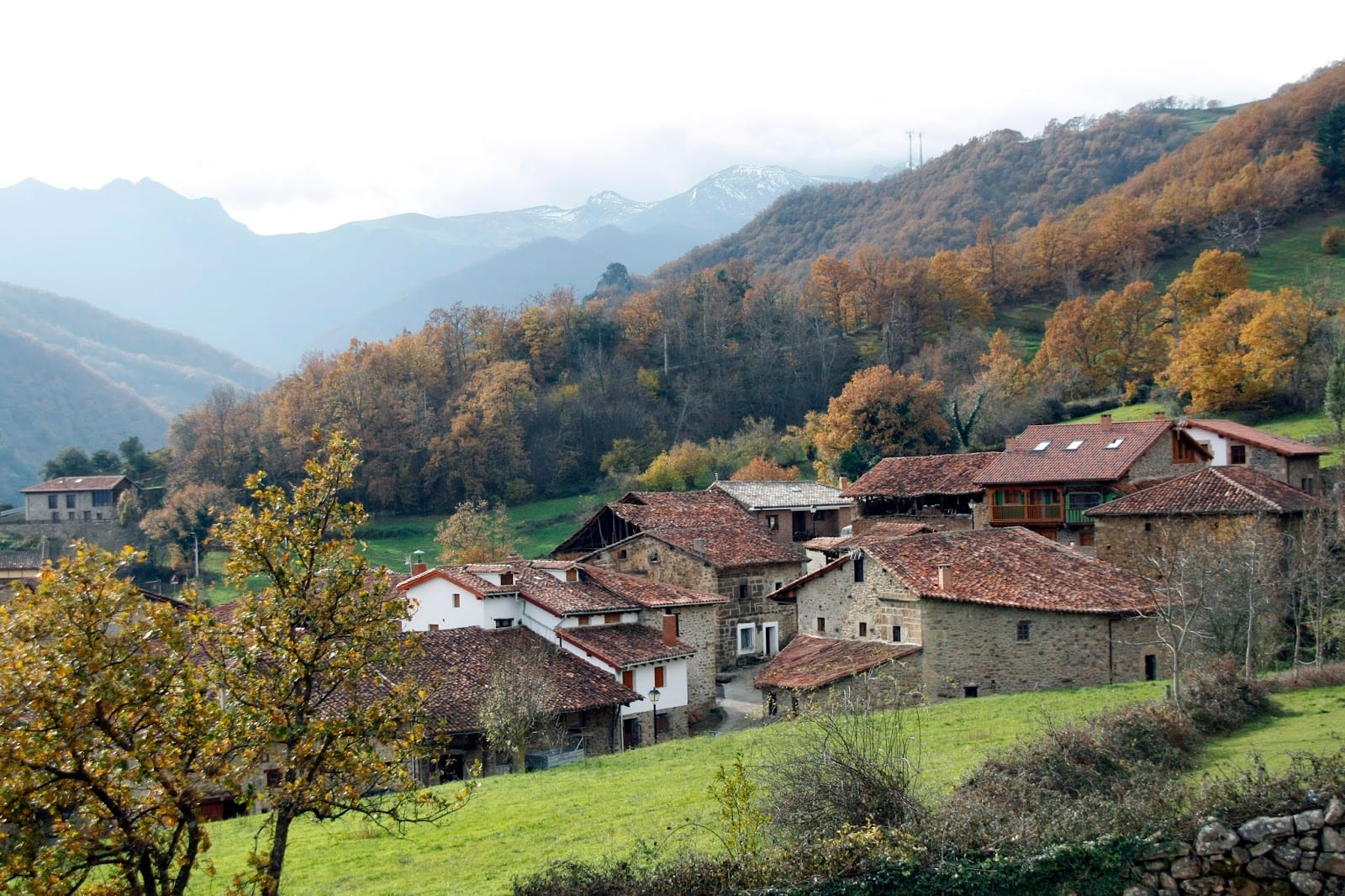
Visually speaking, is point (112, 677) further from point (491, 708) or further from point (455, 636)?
point (455, 636)

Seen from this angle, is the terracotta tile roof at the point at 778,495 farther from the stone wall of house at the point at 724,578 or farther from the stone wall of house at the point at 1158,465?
the stone wall of house at the point at 1158,465

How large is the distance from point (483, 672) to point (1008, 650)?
13.3 m

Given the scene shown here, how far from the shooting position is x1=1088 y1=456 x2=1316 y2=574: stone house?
30312 mm

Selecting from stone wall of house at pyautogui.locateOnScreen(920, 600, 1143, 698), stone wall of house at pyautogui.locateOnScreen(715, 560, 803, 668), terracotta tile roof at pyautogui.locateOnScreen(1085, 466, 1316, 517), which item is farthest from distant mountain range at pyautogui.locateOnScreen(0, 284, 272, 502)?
stone wall of house at pyautogui.locateOnScreen(920, 600, 1143, 698)

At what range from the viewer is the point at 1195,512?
104 feet

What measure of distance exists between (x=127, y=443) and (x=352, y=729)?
8354cm

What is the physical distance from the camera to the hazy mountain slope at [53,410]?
438 feet

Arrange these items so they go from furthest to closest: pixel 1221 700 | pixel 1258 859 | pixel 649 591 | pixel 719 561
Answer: pixel 719 561 < pixel 649 591 < pixel 1221 700 < pixel 1258 859

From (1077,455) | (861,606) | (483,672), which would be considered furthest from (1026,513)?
(483,672)

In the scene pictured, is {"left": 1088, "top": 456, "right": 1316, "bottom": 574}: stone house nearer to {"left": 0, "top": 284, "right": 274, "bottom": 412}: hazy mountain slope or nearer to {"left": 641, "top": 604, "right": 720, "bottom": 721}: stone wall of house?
{"left": 641, "top": 604, "right": 720, "bottom": 721}: stone wall of house

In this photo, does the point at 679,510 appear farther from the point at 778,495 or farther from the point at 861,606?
the point at 861,606

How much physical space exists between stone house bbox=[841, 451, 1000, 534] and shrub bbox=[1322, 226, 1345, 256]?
5192cm

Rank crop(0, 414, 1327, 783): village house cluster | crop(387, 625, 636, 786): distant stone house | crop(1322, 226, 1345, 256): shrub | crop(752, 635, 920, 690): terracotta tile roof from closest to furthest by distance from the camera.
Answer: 1. crop(387, 625, 636, 786): distant stone house
2. crop(752, 635, 920, 690): terracotta tile roof
3. crop(0, 414, 1327, 783): village house cluster
4. crop(1322, 226, 1345, 256): shrub

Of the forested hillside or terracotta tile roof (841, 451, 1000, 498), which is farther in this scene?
the forested hillside
